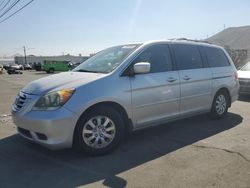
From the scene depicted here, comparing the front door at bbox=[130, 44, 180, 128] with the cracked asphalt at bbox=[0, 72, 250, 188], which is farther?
the front door at bbox=[130, 44, 180, 128]

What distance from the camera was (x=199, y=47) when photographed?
6621 millimetres

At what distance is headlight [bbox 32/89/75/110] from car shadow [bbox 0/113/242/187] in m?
Answer: 0.82

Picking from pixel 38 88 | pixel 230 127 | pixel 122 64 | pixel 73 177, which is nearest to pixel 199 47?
pixel 230 127

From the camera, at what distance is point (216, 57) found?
7027mm

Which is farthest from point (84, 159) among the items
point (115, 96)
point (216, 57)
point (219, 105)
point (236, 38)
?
point (236, 38)

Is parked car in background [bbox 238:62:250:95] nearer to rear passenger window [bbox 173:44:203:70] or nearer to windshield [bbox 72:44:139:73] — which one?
rear passenger window [bbox 173:44:203:70]

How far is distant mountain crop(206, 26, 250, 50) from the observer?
40263 millimetres

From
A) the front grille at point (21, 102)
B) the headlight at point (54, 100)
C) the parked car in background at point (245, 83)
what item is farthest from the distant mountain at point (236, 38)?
the headlight at point (54, 100)

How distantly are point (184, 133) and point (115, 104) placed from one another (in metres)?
1.76

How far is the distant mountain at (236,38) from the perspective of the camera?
40.3 m

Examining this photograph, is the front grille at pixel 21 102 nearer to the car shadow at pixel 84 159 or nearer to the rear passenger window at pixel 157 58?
the car shadow at pixel 84 159

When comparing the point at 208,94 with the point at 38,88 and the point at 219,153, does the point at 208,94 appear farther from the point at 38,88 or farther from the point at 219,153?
the point at 38,88

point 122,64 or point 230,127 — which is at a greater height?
point 122,64

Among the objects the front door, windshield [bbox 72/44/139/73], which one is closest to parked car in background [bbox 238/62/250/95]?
the front door
